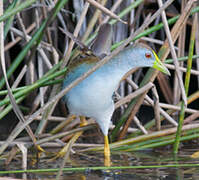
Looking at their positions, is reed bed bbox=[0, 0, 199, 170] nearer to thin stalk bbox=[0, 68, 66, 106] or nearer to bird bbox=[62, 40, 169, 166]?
thin stalk bbox=[0, 68, 66, 106]

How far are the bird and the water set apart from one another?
136 millimetres

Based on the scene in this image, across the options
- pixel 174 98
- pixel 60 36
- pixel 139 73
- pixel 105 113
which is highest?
pixel 60 36

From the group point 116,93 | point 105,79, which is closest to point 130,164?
point 105,79

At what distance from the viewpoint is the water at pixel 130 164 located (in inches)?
86.6

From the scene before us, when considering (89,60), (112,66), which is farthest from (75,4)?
(112,66)

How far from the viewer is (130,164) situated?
2.51 m

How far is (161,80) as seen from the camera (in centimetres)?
398

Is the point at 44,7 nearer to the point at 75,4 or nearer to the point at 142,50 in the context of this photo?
the point at 75,4

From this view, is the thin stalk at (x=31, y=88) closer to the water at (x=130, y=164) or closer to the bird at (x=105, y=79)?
the bird at (x=105, y=79)

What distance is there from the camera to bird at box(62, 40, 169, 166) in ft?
7.77

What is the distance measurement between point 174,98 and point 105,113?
4.37ft

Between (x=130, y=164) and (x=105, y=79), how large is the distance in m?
0.55

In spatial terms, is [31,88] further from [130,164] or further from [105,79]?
[130,164]

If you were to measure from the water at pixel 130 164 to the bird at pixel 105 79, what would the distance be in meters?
0.14
